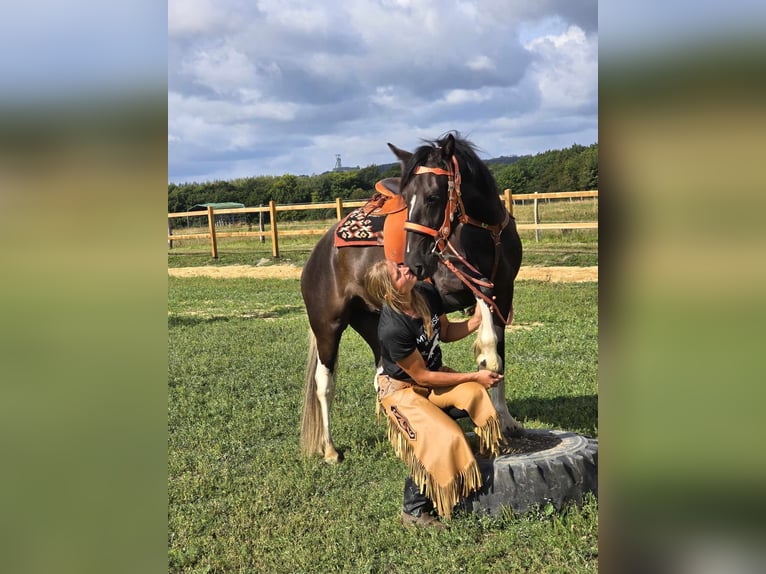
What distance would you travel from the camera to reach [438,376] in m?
3.23

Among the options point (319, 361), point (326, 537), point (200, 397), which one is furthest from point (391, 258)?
point (200, 397)

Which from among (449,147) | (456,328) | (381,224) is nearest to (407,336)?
(456,328)

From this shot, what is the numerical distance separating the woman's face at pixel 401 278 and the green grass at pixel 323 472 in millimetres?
1253

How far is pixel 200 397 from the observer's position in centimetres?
586

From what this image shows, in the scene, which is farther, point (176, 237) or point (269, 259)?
point (176, 237)

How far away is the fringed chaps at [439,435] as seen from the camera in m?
2.96

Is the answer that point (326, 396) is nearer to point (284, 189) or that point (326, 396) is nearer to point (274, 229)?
point (274, 229)

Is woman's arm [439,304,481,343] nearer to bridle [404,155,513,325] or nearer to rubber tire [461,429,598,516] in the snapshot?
bridle [404,155,513,325]

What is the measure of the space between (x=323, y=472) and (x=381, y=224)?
180cm

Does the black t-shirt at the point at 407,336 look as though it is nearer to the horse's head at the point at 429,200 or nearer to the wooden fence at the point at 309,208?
the horse's head at the point at 429,200

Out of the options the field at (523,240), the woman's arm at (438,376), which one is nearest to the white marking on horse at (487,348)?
the woman's arm at (438,376)
